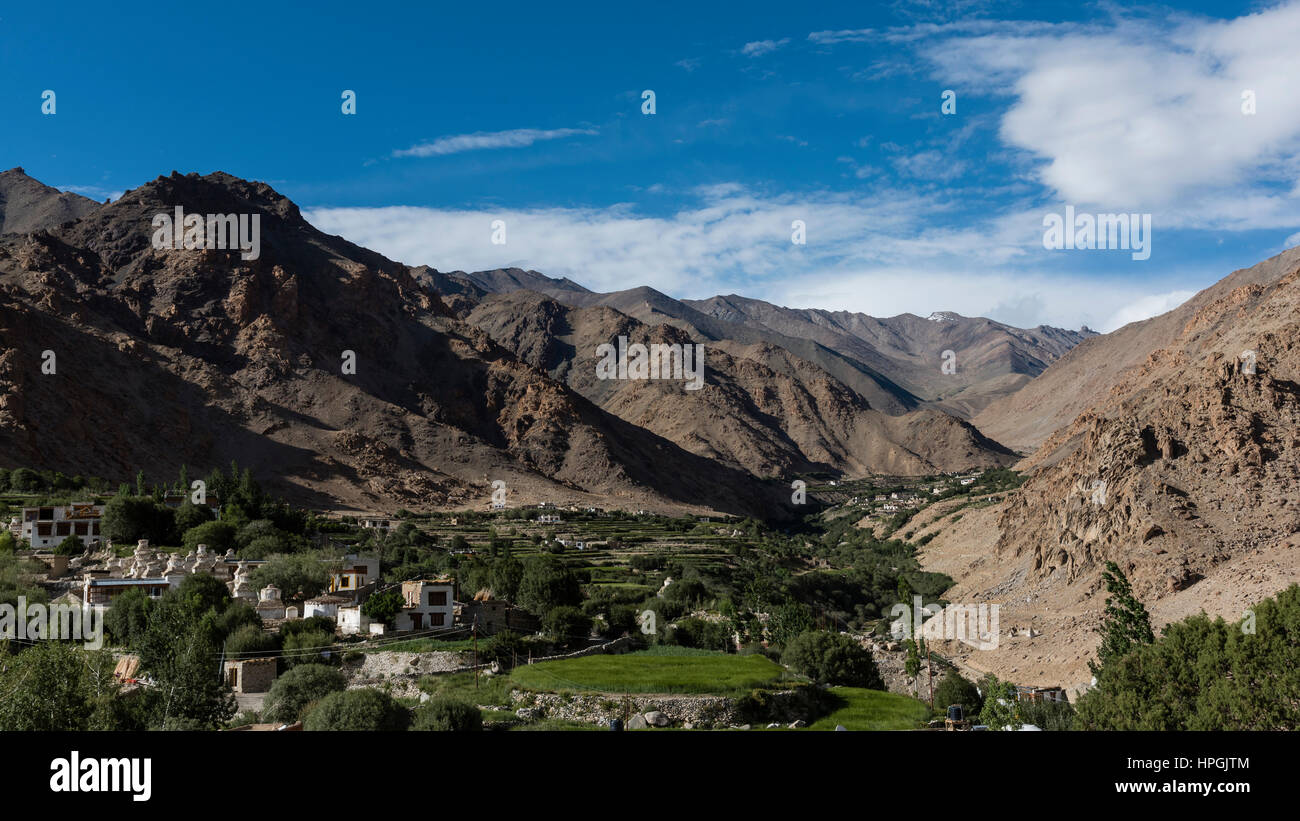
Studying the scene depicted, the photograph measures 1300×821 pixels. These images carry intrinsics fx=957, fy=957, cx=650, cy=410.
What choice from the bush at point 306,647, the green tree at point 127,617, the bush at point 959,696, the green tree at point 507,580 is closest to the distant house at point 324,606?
the bush at point 306,647

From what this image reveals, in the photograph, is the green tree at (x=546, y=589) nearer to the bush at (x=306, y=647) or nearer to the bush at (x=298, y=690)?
the bush at (x=306, y=647)


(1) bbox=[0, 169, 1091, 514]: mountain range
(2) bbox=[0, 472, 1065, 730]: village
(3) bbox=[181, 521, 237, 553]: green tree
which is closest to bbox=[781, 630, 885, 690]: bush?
(2) bbox=[0, 472, 1065, 730]: village

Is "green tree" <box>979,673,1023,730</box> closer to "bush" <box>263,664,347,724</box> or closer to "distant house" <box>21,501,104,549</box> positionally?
"bush" <box>263,664,347,724</box>

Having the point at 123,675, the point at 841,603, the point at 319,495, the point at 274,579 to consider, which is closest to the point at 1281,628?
the point at 123,675

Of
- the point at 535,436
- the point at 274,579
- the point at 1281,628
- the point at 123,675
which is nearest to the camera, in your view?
the point at 1281,628

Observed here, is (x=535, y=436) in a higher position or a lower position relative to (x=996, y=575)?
higher
